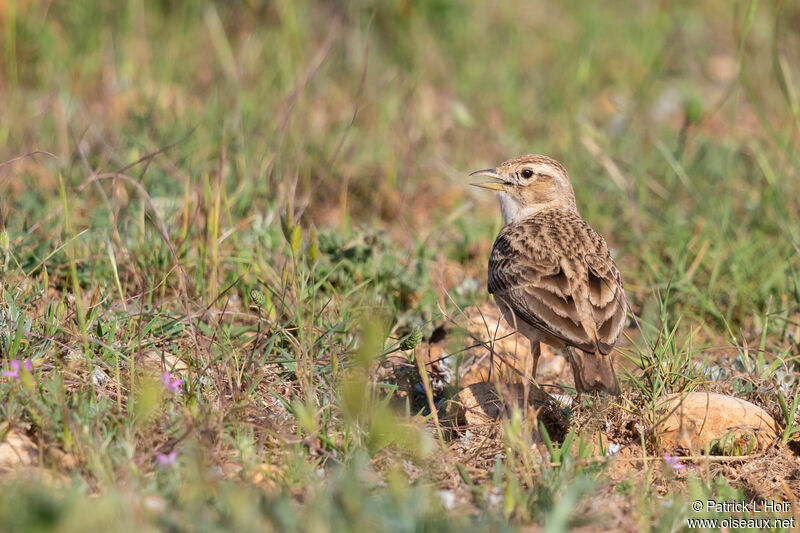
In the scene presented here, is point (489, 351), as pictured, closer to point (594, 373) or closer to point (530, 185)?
point (594, 373)

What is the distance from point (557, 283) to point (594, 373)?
2.15ft

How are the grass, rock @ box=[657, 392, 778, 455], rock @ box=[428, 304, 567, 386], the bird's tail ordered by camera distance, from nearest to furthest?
the grass
the bird's tail
rock @ box=[657, 392, 778, 455]
rock @ box=[428, 304, 567, 386]

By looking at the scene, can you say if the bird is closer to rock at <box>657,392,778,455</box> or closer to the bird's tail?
the bird's tail

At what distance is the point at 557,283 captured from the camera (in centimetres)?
480

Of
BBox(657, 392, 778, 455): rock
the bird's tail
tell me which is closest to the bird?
the bird's tail

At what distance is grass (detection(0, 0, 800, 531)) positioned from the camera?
358 centimetres

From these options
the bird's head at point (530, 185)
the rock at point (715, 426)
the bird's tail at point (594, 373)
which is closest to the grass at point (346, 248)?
the rock at point (715, 426)

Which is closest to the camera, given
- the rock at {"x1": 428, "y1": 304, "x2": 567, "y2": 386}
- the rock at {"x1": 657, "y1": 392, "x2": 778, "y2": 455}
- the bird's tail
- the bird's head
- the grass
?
the grass

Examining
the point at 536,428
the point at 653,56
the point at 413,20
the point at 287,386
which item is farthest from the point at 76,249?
the point at 653,56

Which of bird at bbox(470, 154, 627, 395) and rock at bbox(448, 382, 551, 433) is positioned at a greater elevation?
bird at bbox(470, 154, 627, 395)

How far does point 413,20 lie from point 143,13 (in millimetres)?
2494

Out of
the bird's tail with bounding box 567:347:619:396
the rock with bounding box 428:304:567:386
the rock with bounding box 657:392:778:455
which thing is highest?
the bird's tail with bounding box 567:347:619:396

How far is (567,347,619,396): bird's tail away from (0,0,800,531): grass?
0.20m

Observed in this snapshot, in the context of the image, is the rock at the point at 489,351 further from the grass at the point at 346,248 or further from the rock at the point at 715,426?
the rock at the point at 715,426
